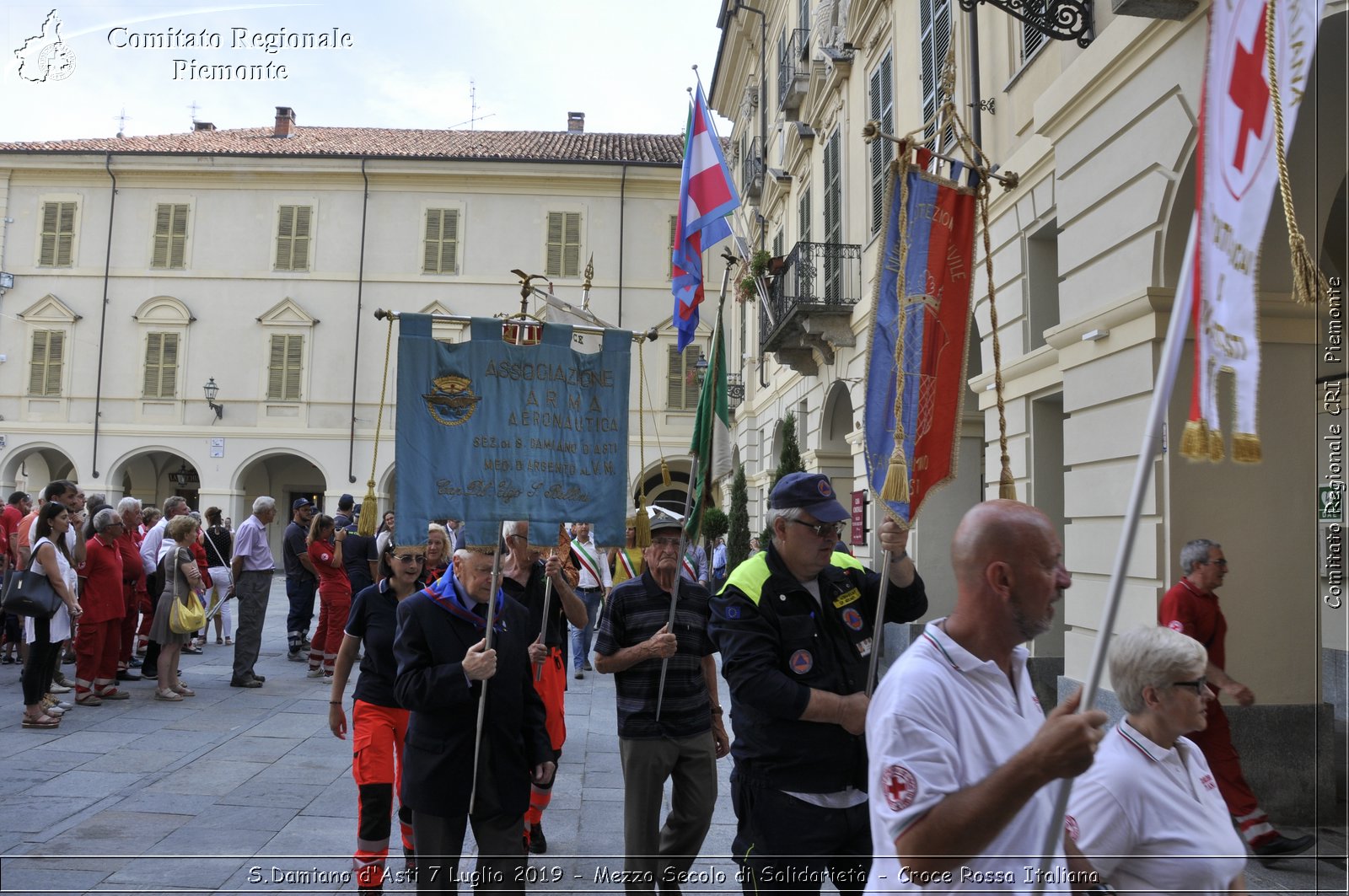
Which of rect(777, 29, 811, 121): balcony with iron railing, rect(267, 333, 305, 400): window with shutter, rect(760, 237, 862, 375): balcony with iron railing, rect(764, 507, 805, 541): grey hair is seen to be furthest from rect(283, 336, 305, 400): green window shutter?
rect(764, 507, 805, 541): grey hair

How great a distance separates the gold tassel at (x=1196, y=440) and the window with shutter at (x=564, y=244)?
31.3 metres

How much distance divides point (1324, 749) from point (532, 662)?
5.05m

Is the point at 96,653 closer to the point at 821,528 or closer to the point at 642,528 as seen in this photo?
the point at 642,528

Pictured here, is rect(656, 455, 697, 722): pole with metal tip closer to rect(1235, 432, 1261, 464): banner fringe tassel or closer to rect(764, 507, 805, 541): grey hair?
rect(764, 507, 805, 541): grey hair

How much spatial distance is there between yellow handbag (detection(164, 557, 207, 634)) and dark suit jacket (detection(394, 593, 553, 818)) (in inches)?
271

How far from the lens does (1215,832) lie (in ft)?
8.63

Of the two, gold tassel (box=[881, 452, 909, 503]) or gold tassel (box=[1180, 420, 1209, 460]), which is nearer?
gold tassel (box=[1180, 420, 1209, 460])

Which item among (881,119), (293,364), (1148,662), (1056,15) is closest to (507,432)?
(1148,662)

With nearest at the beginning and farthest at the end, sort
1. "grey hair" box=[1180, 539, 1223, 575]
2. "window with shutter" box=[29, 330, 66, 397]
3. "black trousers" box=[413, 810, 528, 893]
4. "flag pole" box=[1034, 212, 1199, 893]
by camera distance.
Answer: "flag pole" box=[1034, 212, 1199, 893] < "black trousers" box=[413, 810, 528, 893] < "grey hair" box=[1180, 539, 1223, 575] < "window with shutter" box=[29, 330, 66, 397]

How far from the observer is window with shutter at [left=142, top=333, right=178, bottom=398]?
1260 inches

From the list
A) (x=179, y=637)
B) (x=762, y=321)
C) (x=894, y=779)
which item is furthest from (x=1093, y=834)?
(x=762, y=321)

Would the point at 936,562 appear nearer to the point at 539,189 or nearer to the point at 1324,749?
the point at 1324,749

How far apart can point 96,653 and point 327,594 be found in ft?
9.19

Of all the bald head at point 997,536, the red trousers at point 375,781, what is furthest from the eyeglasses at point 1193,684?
the red trousers at point 375,781
